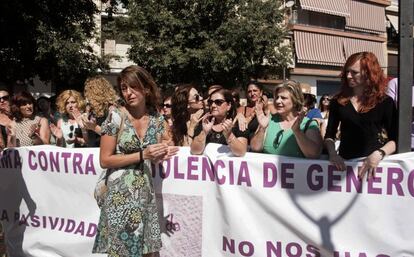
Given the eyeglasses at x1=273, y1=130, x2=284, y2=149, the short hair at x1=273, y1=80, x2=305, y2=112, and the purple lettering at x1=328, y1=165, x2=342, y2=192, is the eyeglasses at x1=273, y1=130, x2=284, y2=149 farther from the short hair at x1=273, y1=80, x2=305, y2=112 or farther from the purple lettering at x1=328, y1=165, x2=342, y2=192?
the purple lettering at x1=328, y1=165, x2=342, y2=192

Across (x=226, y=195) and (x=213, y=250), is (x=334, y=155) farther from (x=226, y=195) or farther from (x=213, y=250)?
(x=213, y=250)

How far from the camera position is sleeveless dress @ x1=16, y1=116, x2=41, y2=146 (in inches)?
218

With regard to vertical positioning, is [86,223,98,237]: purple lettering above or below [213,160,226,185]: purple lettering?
below

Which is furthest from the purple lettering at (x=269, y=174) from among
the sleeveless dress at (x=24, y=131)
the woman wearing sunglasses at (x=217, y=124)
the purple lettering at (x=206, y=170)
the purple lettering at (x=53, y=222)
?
the sleeveless dress at (x=24, y=131)

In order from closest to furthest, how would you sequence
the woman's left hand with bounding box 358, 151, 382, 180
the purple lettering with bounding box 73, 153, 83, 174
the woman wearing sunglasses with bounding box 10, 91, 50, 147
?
the woman's left hand with bounding box 358, 151, 382, 180, the purple lettering with bounding box 73, 153, 83, 174, the woman wearing sunglasses with bounding box 10, 91, 50, 147

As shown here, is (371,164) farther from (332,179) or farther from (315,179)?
(315,179)

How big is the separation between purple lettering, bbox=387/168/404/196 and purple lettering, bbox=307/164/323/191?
0.46 meters

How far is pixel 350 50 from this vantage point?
36.8 meters

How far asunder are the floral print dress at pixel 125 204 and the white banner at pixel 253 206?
2.29 feet

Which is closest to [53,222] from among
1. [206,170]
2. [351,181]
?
[206,170]

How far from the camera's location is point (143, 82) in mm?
3525

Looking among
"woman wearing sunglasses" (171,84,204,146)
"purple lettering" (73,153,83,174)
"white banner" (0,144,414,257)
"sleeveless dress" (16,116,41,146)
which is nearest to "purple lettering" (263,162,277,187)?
"white banner" (0,144,414,257)

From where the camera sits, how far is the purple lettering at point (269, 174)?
388 centimetres

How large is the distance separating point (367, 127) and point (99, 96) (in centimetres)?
292
